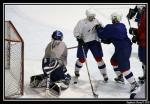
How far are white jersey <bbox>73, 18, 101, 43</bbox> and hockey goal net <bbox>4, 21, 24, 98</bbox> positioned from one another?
0.74 meters

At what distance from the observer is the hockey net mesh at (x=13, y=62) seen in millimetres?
5223

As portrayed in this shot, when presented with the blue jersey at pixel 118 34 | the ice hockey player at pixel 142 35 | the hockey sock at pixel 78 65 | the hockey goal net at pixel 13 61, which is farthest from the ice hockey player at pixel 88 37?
the hockey goal net at pixel 13 61

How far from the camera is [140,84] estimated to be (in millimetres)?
5621

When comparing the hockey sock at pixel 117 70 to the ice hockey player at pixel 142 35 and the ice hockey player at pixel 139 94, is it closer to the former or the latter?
the ice hockey player at pixel 142 35

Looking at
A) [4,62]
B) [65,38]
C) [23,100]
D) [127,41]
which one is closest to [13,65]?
[4,62]

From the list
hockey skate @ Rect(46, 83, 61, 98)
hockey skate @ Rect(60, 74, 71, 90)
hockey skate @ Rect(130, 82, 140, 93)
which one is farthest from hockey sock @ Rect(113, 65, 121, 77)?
hockey skate @ Rect(46, 83, 61, 98)

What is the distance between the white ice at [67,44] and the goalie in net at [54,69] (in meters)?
0.09

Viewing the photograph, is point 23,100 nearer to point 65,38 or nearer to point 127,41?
point 127,41

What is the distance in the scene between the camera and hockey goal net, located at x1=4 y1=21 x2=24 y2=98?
205 inches

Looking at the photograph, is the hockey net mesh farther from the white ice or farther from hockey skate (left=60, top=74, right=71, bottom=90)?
hockey skate (left=60, top=74, right=71, bottom=90)

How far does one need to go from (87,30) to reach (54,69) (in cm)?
62

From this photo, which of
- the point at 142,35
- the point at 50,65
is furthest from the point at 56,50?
the point at 142,35

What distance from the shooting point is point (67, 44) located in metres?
6.98

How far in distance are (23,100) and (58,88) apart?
42 centimetres
